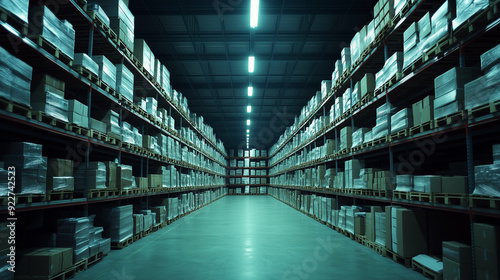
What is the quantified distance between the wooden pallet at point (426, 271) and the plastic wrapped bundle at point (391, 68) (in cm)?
290

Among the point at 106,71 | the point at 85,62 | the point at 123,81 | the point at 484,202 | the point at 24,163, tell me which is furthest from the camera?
the point at 123,81

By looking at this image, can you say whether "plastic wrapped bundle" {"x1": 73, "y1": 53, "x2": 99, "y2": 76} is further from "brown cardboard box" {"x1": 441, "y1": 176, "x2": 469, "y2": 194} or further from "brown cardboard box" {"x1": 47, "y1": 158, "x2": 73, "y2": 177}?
"brown cardboard box" {"x1": 441, "y1": 176, "x2": 469, "y2": 194}

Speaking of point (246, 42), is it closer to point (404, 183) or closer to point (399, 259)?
point (404, 183)

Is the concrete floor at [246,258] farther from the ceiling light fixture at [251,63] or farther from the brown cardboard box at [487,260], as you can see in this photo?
the ceiling light fixture at [251,63]

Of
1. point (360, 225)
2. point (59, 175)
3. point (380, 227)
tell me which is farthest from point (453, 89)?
point (59, 175)

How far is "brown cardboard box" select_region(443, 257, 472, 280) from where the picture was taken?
11.2 feet

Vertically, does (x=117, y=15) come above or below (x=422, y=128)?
above

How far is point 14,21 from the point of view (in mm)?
3418

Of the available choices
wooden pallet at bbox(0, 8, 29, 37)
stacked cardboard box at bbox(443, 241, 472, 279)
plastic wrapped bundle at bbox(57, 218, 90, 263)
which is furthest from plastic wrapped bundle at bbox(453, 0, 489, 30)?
plastic wrapped bundle at bbox(57, 218, 90, 263)

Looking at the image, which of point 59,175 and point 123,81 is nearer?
point 59,175

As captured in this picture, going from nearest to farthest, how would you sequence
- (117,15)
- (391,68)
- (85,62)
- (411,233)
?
(411,233), (85,62), (391,68), (117,15)

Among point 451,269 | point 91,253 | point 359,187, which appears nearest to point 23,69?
point 91,253

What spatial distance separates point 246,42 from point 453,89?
759 centimetres

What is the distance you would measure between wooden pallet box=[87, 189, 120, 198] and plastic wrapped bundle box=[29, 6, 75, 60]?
2.07 metres
